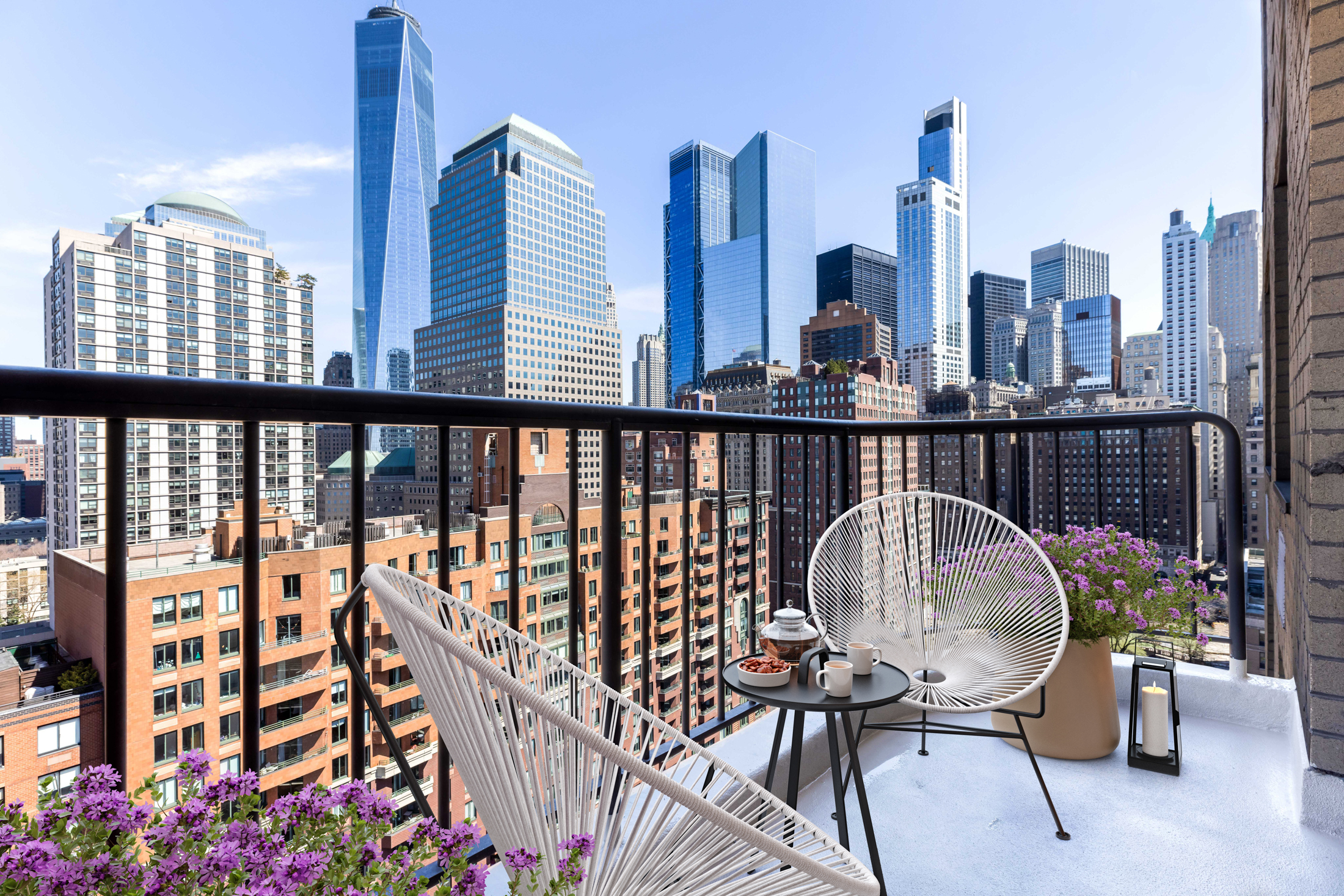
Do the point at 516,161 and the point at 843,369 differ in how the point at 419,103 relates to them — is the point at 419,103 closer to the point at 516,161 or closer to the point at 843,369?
the point at 516,161

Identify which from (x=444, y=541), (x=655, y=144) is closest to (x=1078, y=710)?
(x=444, y=541)

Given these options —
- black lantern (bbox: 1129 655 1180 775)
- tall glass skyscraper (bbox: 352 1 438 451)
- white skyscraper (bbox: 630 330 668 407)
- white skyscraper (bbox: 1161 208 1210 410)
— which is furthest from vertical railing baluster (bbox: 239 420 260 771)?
tall glass skyscraper (bbox: 352 1 438 451)

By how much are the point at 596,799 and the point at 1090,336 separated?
34.5 metres

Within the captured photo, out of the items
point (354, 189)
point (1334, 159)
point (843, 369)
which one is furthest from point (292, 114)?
point (1334, 159)

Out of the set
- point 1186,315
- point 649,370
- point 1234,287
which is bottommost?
point 1234,287

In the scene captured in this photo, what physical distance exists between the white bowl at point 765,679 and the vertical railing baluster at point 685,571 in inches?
13.5

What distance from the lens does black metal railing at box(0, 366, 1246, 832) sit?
0.83m

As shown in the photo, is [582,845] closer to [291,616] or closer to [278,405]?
[278,405]

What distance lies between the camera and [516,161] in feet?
154

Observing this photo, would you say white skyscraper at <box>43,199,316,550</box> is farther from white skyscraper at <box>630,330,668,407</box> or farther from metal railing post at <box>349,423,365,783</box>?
metal railing post at <box>349,423,365,783</box>

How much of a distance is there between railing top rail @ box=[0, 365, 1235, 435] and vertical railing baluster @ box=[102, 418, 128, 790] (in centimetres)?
5

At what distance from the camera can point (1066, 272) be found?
40.6 meters

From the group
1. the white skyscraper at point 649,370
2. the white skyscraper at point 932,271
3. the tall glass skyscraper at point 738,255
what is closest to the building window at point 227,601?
the white skyscraper at point 649,370

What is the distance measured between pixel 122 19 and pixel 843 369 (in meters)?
38.0
